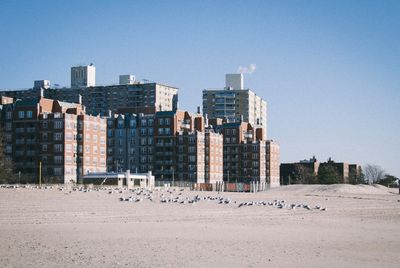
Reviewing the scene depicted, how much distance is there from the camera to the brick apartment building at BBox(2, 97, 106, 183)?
129 m

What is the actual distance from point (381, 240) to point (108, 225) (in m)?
13.6

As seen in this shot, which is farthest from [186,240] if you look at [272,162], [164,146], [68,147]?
[272,162]

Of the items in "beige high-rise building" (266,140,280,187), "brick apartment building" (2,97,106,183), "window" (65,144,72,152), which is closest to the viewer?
"brick apartment building" (2,97,106,183)

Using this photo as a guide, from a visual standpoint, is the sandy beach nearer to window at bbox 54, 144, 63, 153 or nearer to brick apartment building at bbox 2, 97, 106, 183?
window at bbox 54, 144, 63, 153

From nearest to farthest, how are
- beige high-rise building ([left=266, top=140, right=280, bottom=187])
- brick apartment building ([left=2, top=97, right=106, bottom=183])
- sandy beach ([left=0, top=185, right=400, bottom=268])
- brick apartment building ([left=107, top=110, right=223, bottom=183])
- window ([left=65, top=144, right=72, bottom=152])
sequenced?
1. sandy beach ([left=0, top=185, right=400, bottom=268])
2. brick apartment building ([left=2, top=97, right=106, bottom=183])
3. window ([left=65, top=144, right=72, bottom=152])
4. brick apartment building ([left=107, top=110, right=223, bottom=183])
5. beige high-rise building ([left=266, top=140, right=280, bottom=187])

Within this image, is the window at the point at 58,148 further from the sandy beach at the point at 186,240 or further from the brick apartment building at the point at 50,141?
the sandy beach at the point at 186,240

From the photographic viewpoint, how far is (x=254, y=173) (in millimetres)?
178250

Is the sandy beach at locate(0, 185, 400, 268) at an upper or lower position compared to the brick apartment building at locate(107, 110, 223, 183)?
lower

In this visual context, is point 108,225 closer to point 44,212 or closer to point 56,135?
point 44,212

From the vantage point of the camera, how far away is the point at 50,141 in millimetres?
130125

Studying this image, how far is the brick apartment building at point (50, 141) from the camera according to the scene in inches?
5094

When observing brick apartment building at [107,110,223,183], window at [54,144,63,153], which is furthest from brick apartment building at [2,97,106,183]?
brick apartment building at [107,110,223,183]

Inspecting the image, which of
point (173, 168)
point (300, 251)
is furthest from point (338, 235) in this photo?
point (173, 168)

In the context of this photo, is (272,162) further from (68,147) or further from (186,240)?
(186,240)
